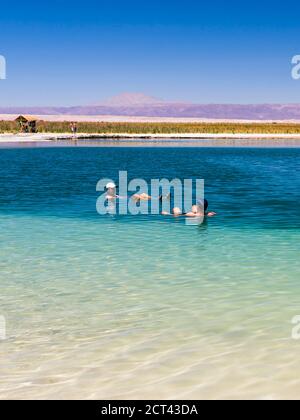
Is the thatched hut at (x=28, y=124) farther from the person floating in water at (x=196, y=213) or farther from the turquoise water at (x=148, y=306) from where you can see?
the turquoise water at (x=148, y=306)

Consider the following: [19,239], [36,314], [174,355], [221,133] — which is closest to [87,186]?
[19,239]

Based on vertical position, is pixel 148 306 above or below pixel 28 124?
below

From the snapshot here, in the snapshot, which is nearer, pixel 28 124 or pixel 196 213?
pixel 196 213

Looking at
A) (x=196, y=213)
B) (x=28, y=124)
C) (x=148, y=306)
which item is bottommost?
(x=148, y=306)

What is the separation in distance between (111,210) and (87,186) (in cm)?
1047

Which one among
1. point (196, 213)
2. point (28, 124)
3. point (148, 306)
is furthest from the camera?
point (28, 124)

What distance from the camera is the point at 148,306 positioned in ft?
34.0

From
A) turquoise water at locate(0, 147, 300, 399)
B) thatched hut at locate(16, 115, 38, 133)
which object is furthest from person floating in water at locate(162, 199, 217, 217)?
thatched hut at locate(16, 115, 38, 133)

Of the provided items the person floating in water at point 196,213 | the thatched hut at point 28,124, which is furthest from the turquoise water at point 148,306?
the thatched hut at point 28,124

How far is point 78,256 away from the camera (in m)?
14.2

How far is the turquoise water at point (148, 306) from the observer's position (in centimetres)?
745

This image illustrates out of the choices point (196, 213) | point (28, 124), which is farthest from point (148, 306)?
point (28, 124)

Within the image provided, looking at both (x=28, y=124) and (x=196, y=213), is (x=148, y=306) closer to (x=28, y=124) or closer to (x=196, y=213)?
(x=196, y=213)

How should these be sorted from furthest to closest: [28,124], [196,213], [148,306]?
1. [28,124]
2. [196,213]
3. [148,306]
